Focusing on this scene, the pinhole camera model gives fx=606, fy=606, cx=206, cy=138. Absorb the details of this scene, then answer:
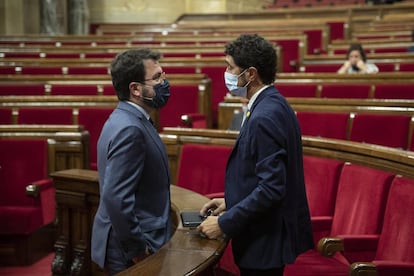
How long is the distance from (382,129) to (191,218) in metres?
1.03

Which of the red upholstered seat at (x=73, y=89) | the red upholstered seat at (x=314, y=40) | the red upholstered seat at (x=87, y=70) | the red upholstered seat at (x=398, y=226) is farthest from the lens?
the red upholstered seat at (x=314, y=40)

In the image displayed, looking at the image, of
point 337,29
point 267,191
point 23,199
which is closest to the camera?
point 267,191

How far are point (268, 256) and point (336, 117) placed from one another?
114 cm

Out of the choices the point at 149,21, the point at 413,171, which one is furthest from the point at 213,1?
the point at 413,171

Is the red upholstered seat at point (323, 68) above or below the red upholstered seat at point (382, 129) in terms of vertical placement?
above

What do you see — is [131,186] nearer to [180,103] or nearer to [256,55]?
[256,55]

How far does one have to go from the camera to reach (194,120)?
2389mm

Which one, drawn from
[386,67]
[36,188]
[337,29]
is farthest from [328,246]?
[337,29]

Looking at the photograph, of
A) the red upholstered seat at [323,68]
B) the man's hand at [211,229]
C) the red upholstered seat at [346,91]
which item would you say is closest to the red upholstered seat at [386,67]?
the red upholstered seat at [323,68]

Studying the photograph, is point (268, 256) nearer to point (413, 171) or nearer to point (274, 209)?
point (274, 209)

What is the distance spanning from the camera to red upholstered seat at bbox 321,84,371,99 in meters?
2.32

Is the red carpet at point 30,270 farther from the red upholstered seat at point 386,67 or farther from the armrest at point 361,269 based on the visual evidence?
the red upholstered seat at point 386,67

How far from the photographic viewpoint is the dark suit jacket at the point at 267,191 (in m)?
0.89

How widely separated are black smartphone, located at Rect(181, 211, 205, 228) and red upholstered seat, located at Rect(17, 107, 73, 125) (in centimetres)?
139
